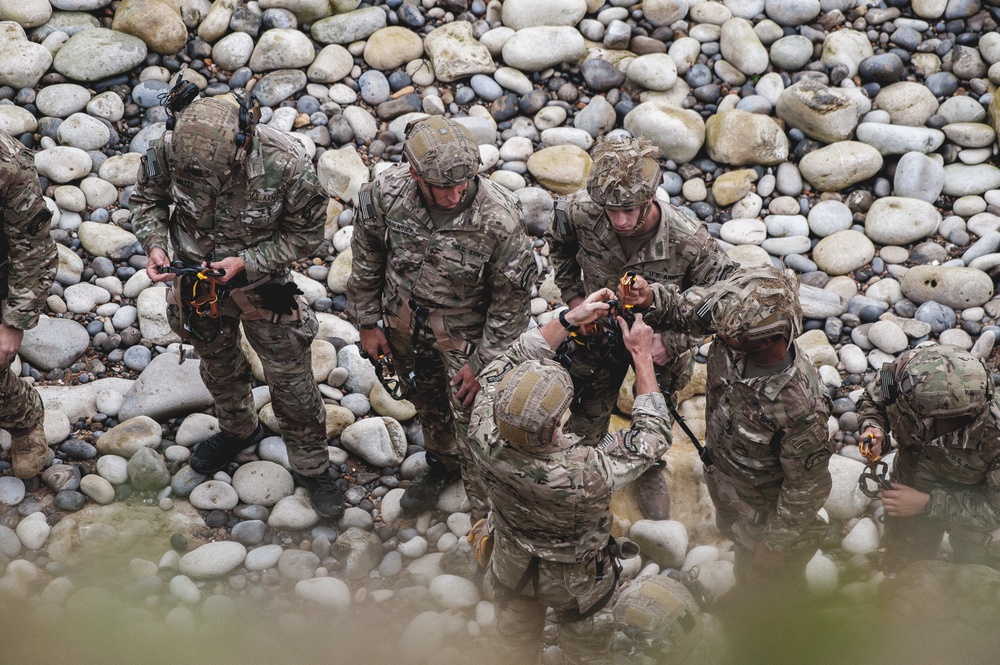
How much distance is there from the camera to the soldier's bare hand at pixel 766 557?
196 inches

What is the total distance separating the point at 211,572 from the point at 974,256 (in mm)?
6695

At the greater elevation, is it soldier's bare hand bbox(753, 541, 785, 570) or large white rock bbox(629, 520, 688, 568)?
soldier's bare hand bbox(753, 541, 785, 570)

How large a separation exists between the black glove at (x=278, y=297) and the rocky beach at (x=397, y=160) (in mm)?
1405

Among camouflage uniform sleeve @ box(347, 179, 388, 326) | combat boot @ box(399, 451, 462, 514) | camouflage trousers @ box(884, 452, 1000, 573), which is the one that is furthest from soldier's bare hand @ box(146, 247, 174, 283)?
camouflage trousers @ box(884, 452, 1000, 573)

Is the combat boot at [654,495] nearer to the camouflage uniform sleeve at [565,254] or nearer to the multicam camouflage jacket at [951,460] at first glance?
the camouflage uniform sleeve at [565,254]

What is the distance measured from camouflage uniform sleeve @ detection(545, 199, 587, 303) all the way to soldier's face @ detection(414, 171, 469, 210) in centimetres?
79

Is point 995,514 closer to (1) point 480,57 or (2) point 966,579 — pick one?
(2) point 966,579

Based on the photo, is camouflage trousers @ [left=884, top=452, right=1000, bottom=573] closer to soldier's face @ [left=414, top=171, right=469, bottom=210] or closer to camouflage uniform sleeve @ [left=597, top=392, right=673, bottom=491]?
camouflage uniform sleeve @ [left=597, top=392, right=673, bottom=491]

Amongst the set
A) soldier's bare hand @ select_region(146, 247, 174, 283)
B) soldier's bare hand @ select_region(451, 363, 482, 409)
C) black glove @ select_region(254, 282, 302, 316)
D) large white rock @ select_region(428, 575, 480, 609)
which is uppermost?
soldier's bare hand @ select_region(146, 247, 174, 283)

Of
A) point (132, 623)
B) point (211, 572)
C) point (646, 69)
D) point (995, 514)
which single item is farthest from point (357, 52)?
point (132, 623)

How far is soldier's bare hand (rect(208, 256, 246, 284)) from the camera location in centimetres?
543

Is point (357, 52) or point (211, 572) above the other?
point (357, 52)

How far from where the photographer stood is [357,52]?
9.48 m

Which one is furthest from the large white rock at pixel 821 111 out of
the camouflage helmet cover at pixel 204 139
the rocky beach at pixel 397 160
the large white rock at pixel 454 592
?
the camouflage helmet cover at pixel 204 139
